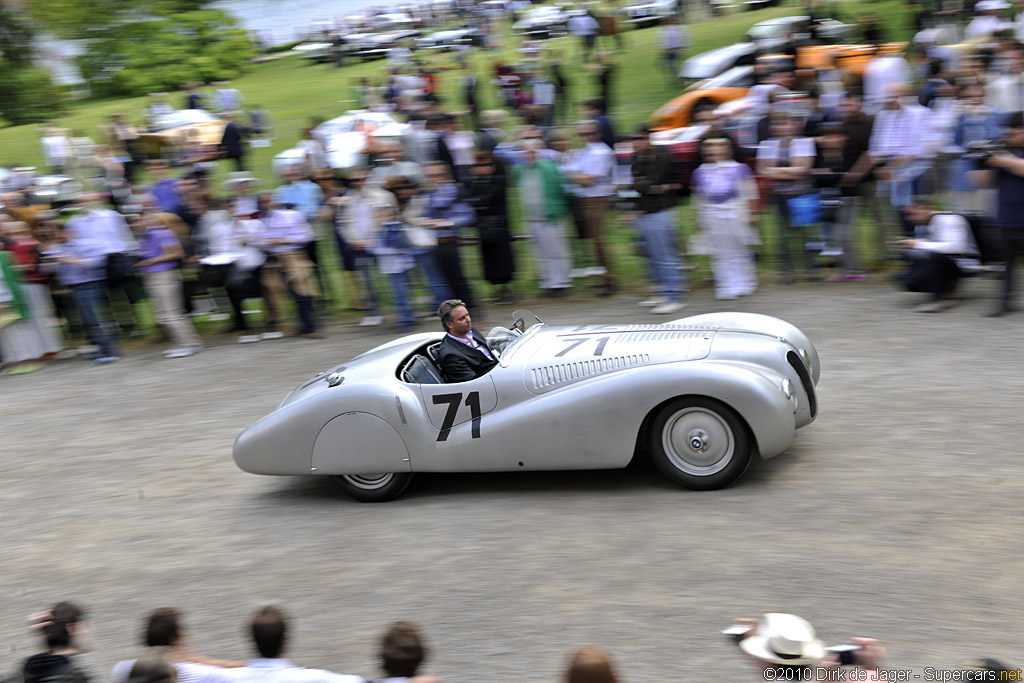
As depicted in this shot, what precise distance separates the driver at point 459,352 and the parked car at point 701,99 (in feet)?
36.4

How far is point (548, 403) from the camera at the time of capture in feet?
21.8

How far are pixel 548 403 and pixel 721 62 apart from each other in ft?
49.4

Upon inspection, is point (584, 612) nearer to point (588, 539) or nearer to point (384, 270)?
point (588, 539)

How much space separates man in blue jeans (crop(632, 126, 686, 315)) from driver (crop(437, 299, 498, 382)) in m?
4.10

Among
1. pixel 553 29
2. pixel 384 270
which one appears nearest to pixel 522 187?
pixel 384 270

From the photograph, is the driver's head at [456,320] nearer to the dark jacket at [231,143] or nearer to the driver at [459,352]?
the driver at [459,352]

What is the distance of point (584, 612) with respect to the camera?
5.20 m

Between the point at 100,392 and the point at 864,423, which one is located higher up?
the point at 100,392

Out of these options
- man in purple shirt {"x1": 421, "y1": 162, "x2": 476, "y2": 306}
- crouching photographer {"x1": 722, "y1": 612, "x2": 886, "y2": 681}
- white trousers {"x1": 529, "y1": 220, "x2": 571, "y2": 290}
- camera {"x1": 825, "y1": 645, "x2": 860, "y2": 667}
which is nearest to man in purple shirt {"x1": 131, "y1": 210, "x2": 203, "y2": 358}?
man in purple shirt {"x1": 421, "y1": 162, "x2": 476, "y2": 306}

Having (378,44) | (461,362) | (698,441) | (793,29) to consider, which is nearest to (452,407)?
(461,362)

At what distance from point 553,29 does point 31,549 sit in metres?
31.6

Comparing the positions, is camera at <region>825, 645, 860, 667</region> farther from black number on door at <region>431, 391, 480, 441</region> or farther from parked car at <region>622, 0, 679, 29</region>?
parked car at <region>622, 0, 679, 29</region>

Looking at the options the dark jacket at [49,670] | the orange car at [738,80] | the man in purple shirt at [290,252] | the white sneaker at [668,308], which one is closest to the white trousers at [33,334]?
the man in purple shirt at [290,252]

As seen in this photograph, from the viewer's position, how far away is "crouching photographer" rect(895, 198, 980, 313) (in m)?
9.35
